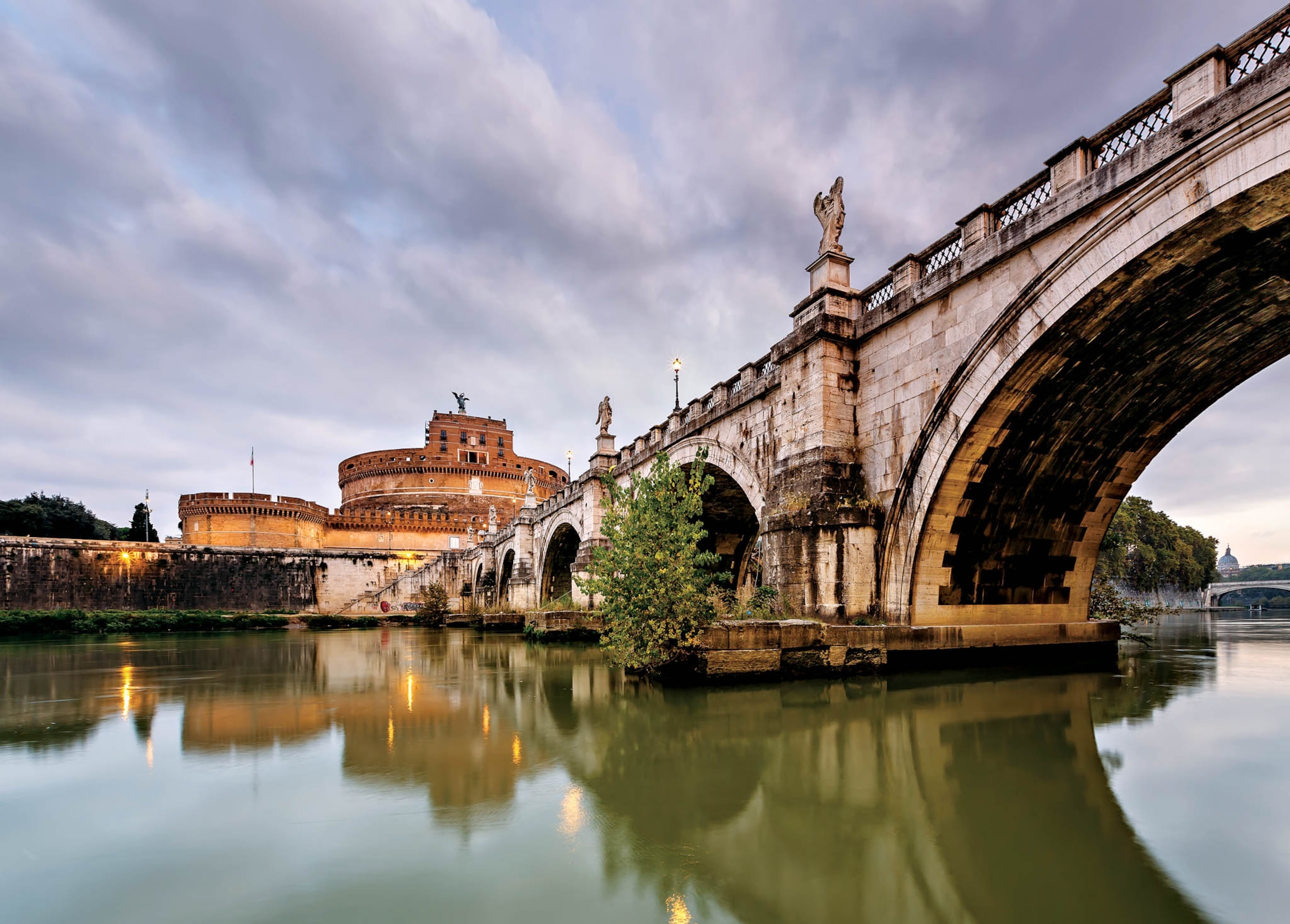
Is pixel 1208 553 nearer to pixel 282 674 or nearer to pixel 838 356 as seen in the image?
pixel 838 356

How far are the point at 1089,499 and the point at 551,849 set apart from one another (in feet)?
43.2

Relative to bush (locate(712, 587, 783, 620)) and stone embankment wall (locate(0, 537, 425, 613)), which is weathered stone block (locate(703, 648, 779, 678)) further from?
stone embankment wall (locate(0, 537, 425, 613))

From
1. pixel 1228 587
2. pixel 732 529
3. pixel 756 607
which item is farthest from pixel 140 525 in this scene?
pixel 1228 587

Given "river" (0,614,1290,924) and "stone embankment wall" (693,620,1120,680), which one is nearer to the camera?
"river" (0,614,1290,924)

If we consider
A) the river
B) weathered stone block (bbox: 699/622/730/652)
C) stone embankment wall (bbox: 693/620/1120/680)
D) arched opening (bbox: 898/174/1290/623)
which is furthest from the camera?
stone embankment wall (bbox: 693/620/1120/680)

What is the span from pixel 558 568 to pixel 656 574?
26.8m

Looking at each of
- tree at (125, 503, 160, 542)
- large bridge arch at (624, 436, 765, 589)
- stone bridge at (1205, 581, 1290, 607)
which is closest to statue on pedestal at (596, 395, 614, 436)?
large bridge arch at (624, 436, 765, 589)

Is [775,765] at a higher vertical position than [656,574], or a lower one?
lower

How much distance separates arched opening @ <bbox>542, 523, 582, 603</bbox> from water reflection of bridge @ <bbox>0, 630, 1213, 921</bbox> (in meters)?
20.8

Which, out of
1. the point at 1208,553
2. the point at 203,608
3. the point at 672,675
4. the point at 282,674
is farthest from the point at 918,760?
the point at 1208,553

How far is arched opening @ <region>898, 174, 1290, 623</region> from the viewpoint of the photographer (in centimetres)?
817

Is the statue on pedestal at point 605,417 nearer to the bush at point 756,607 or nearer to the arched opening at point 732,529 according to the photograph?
the arched opening at point 732,529

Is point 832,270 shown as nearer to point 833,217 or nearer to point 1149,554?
point 833,217

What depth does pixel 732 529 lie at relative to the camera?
22953 mm
